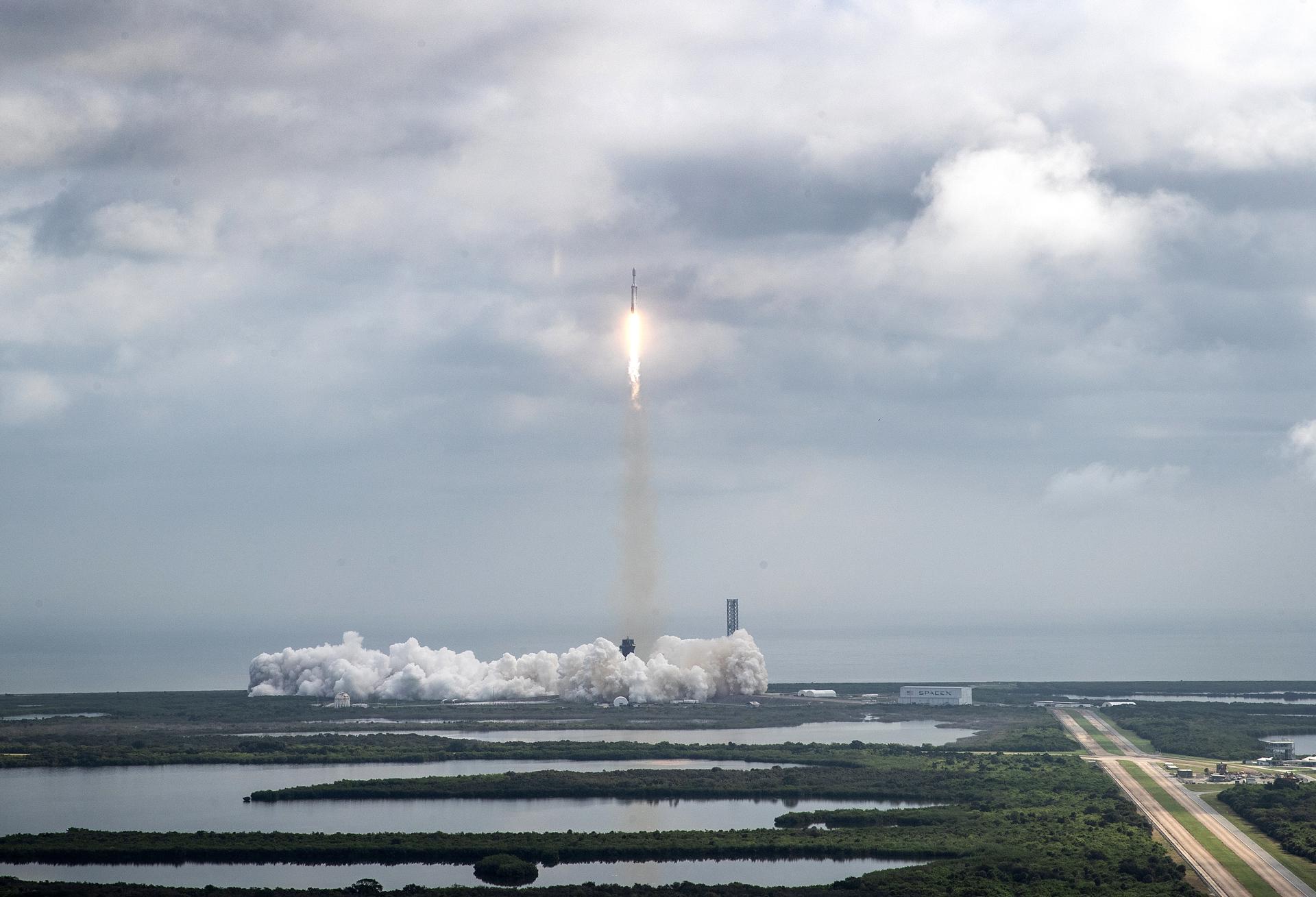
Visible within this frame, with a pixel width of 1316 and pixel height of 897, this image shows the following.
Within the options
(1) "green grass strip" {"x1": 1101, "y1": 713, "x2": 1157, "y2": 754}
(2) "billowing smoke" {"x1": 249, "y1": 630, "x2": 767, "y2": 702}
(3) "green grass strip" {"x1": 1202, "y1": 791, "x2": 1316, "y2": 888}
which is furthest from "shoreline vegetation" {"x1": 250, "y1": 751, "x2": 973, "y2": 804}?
(2) "billowing smoke" {"x1": 249, "y1": 630, "x2": 767, "y2": 702}

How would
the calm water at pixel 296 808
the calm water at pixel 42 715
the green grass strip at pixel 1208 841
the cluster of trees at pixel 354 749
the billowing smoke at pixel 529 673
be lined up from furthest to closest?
the billowing smoke at pixel 529 673, the calm water at pixel 42 715, the cluster of trees at pixel 354 749, the calm water at pixel 296 808, the green grass strip at pixel 1208 841

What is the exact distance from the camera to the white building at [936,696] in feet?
485

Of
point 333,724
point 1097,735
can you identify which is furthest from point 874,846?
point 333,724

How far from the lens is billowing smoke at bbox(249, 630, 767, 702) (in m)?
142

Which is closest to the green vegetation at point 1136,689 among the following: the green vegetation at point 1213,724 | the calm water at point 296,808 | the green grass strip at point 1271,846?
the green vegetation at point 1213,724

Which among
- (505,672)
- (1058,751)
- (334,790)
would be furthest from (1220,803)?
(505,672)

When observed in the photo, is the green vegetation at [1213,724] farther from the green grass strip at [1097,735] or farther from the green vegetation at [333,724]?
the green vegetation at [333,724]

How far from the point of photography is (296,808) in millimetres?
78438

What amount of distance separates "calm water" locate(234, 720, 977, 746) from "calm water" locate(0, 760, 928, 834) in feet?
53.7

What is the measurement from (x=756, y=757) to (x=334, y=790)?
2857cm

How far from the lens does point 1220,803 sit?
254 ft

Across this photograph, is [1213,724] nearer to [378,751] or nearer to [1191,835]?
[1191,835]

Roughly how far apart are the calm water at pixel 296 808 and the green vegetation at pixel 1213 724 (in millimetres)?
32726

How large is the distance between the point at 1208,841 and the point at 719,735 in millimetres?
52662
